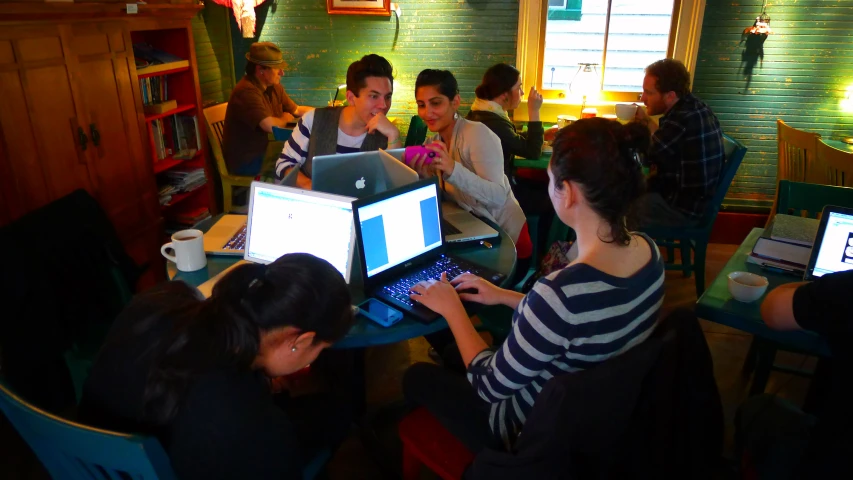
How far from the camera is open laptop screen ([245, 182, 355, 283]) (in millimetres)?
1679

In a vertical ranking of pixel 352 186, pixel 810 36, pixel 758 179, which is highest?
pixel 810 36

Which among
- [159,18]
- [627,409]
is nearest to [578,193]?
[627,409]

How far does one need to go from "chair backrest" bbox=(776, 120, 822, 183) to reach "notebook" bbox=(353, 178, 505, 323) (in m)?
2.30

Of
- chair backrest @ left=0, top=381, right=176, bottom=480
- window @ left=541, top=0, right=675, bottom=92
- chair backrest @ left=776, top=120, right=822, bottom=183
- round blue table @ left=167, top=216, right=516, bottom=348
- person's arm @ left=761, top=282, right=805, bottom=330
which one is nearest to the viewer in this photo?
chair backrest @ left=0, top=381, right=176, bottom=480

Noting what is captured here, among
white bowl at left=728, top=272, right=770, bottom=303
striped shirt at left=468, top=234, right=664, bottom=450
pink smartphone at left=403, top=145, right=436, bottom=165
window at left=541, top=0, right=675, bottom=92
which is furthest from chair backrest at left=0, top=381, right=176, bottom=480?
window at left=541, top=0, right=675, bottom=92

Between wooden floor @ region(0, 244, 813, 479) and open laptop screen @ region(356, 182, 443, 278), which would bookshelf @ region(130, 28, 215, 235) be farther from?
open laptop screen @ region(356, 182, 443, 278)

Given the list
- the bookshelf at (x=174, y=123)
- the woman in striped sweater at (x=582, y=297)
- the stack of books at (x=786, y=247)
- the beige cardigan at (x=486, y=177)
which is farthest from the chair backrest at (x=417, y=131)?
the woman in striped sweater at (x=582, y=297)

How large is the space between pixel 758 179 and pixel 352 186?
137 inches

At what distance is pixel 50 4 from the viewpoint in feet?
7.61

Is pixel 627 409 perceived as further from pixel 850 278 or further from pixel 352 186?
pixel 352 186

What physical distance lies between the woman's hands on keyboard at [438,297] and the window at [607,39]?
126 inches

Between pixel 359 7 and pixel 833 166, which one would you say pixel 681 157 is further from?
pixel 359 7

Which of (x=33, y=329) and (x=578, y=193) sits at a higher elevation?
(x=578, y=193)

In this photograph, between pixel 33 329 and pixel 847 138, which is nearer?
pixel 33 329
